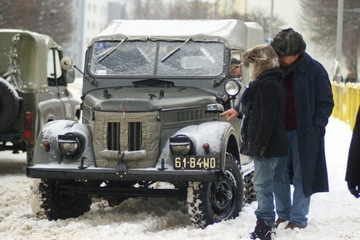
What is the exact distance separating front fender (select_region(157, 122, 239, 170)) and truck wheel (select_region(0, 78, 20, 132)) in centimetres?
454

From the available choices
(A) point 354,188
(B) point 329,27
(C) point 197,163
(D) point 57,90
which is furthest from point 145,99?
(B) point 329,27

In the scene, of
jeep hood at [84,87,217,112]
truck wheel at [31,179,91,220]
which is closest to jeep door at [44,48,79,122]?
jeep hood at [84,87,217,112]

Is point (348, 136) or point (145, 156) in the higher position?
point (145, 156)

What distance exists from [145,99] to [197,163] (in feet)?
3.02

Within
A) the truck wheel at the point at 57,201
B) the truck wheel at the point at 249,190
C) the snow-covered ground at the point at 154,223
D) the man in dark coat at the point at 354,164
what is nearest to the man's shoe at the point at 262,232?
the snow-covered ground at the point at 154,223

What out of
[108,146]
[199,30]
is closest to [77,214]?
[108,146]

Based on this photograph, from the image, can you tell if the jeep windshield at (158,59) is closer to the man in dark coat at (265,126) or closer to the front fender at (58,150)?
the front fender at (58,150)

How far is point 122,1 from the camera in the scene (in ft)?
532

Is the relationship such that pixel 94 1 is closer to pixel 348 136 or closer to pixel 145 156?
pixel 348 136

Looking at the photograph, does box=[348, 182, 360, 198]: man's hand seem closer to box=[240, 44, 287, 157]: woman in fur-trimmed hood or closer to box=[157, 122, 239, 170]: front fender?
box=[240, 44, 287, 157]: woman in fur-trimmed hood

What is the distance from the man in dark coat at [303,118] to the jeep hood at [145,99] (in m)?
1.38

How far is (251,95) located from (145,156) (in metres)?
1.46

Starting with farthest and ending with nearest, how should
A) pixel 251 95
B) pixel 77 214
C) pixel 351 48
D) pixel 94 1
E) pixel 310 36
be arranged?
pixel 94 1 → pixel 310 36 → pixel 351 48 → pixel 77 214 → pixel 251 95

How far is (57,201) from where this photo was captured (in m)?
9.55
